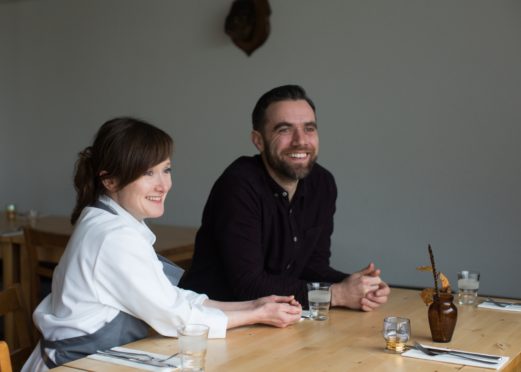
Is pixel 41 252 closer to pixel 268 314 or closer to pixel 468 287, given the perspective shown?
pixel 268 314

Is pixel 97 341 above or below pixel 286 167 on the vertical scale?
below

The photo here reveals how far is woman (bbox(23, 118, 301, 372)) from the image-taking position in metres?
1.86

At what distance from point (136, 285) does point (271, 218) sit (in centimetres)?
82

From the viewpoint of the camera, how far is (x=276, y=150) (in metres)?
2.63

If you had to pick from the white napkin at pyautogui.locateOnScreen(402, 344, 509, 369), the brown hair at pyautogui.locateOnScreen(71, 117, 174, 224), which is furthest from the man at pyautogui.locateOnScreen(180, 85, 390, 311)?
the white napkin at pyautogui.locateOnScreen(402, 344, 509, 369)

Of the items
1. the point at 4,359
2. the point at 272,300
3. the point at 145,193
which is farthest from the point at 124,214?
the point at 4,359

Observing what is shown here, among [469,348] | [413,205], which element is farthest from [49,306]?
[413,205]

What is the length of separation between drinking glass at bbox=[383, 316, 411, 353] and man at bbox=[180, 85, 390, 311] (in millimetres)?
522

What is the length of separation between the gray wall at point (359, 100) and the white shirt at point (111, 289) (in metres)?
2.33

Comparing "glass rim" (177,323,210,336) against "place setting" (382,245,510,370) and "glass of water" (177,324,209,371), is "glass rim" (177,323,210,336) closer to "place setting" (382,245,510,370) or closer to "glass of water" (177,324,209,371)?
"glass of water" (177,324,209,371)

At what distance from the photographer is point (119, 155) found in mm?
2004

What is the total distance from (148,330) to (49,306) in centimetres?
27

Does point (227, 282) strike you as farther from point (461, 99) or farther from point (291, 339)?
point (461, 99)

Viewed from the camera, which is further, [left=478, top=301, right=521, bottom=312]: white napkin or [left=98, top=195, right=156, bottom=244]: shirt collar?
[left=478, top=301, right=521, bottom=312]: white napkin
